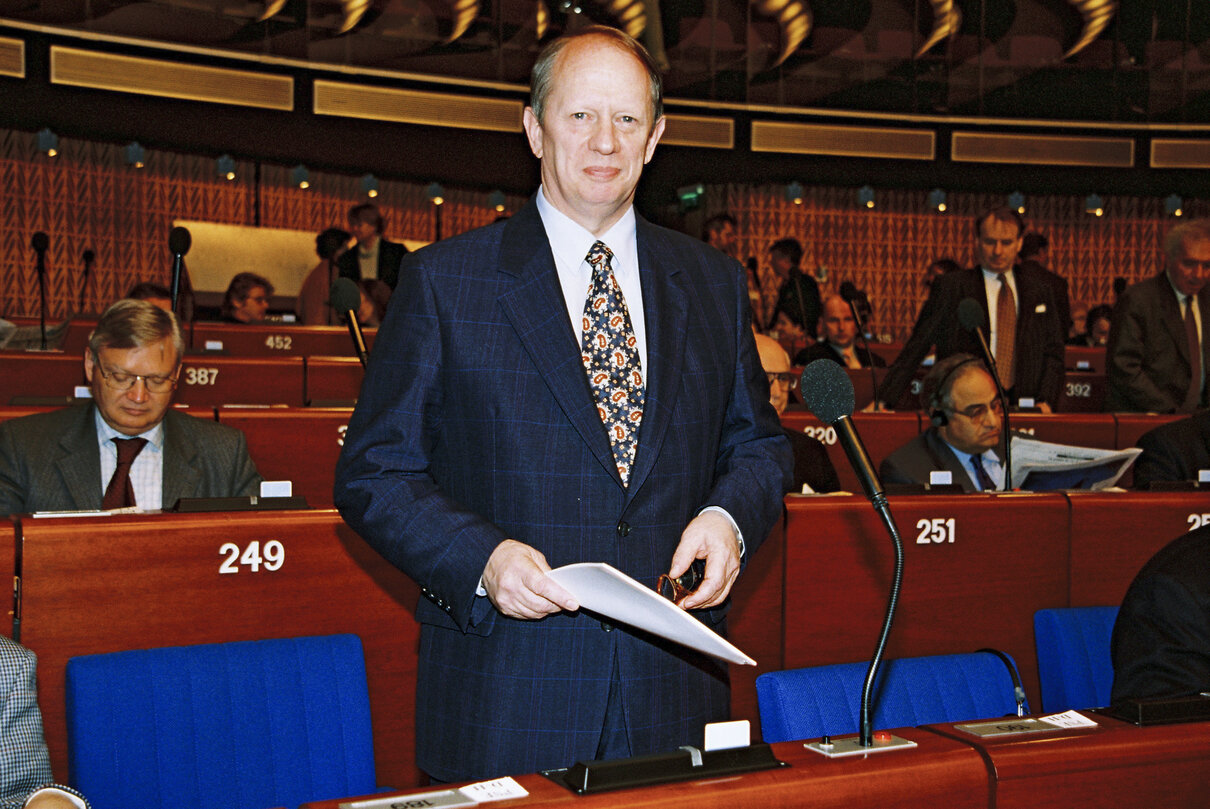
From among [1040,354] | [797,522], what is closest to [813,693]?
[797,522]

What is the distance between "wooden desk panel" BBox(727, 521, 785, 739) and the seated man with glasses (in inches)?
58.6

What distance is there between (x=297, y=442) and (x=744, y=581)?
1.89 metres

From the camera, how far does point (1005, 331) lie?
5418 millimetres

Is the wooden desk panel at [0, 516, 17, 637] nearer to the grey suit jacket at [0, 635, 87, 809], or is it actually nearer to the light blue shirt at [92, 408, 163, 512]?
the grey suit jacket at [0, 635, 87, 809]

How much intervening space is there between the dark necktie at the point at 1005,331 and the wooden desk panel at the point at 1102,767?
4.32m

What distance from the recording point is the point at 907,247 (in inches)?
587

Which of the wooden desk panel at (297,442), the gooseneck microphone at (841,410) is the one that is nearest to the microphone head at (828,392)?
the gooseneck microphone at (841,410)

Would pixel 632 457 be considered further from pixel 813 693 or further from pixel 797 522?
pixel 797 522

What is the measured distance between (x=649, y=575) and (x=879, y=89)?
12.6 meters

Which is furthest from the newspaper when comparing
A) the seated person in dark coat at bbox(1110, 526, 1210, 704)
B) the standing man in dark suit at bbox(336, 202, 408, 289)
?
the standing man in dark suit at bbox(336, 202, 408, 289)

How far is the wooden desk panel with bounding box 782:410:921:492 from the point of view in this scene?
4602 millimetres

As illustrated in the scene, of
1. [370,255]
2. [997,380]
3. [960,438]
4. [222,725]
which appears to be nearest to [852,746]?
[222,725]

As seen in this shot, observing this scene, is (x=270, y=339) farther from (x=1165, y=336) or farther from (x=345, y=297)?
(x=1165, y=336)

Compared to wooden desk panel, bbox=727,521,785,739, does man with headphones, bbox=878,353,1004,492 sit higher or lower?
higher
